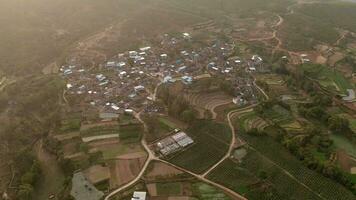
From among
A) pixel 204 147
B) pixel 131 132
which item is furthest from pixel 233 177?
pixel 131 132

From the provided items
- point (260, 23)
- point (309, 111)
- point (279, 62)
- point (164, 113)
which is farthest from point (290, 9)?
point (164, 113)

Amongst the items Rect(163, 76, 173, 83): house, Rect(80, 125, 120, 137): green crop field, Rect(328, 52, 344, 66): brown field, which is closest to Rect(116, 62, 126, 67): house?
Rect(163, 76, 173, 83): house

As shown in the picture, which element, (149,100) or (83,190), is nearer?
(83,190)

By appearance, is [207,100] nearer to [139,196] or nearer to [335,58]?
[139,196]

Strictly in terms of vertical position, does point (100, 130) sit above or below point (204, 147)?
below

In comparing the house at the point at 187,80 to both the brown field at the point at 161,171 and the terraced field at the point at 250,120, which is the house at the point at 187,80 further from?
the brown field at the point at 161,171

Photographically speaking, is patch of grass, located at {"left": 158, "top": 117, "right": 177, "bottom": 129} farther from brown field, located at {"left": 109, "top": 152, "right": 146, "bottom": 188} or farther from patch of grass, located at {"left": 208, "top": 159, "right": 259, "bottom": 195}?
patch of grass, located at {"left": 208, "top": 159, "right": 259, "bottom": 195}

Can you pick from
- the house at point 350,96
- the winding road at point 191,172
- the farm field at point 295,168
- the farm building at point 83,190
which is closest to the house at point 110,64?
the winding road at point 191,172
